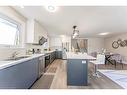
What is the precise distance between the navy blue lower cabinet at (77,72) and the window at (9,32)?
188 centimetres

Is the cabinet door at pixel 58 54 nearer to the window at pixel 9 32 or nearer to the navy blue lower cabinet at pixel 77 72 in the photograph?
the window at pixel 9 32

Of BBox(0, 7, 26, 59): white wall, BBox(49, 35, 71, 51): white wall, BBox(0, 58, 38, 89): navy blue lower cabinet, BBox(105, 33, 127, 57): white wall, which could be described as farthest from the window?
BBox(105, 33, 127, 57): white wall

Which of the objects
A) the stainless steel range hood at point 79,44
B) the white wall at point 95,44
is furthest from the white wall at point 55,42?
the white wall at point 95,44

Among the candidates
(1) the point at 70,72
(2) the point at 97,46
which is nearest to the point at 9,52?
(1) the point at 70,72

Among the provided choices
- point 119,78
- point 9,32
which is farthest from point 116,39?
point 9,32

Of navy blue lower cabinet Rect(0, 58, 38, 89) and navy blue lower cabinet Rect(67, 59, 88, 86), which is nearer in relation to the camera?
navy blue lower cabinet Rect(0, 58, 38, 89)

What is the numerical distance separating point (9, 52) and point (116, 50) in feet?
29.4

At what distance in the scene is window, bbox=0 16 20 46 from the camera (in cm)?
366

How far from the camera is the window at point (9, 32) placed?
3.66 meters

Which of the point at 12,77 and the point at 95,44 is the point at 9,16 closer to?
the point at 12,77

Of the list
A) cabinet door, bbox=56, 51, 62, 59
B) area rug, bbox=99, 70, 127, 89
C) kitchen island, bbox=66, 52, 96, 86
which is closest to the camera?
kitchen island, bbox=66, 52, 96, 86

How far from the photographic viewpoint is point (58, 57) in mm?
12133

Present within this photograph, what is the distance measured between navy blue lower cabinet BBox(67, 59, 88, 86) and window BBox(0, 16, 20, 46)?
6.18 feet

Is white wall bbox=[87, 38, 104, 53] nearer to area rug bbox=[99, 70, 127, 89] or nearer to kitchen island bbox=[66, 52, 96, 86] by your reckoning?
area rug bbox=[99, 70, 127, 89]
